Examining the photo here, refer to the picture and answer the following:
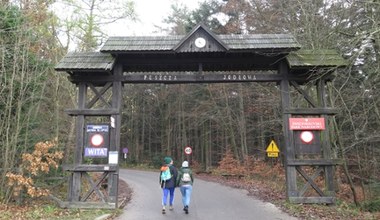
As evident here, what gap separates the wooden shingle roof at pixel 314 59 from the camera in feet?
35.1

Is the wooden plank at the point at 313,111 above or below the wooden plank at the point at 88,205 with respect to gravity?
above

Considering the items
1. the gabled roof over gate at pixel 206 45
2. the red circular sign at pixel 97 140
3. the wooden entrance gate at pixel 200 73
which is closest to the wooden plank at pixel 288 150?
the wooden entrance gate at pixel 200 73

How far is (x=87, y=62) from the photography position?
11102 millimetres

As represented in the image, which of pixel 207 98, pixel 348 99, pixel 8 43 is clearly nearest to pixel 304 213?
pixel 348 99

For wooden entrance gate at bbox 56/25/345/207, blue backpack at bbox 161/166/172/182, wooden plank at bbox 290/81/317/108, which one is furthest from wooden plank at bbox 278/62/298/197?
blue backpack at bbox 161/166/172/182

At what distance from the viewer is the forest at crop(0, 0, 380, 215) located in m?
11.1

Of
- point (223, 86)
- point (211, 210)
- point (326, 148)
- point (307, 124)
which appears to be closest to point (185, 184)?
point (211, 210)

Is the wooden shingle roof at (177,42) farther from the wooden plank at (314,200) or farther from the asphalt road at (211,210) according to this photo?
the asphalt road at (211,210)

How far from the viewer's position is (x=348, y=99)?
547 inches

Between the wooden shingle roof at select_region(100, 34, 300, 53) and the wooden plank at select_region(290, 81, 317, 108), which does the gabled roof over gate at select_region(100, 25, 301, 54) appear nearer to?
the wooden shingle roof at select_region(100, 34, 300, 53)

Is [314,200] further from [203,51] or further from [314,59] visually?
[203,51]

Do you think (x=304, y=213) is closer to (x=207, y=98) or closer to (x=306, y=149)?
(x=306, y=149)

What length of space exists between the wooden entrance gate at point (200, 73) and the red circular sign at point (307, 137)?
0.14 m

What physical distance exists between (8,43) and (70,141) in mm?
5862
